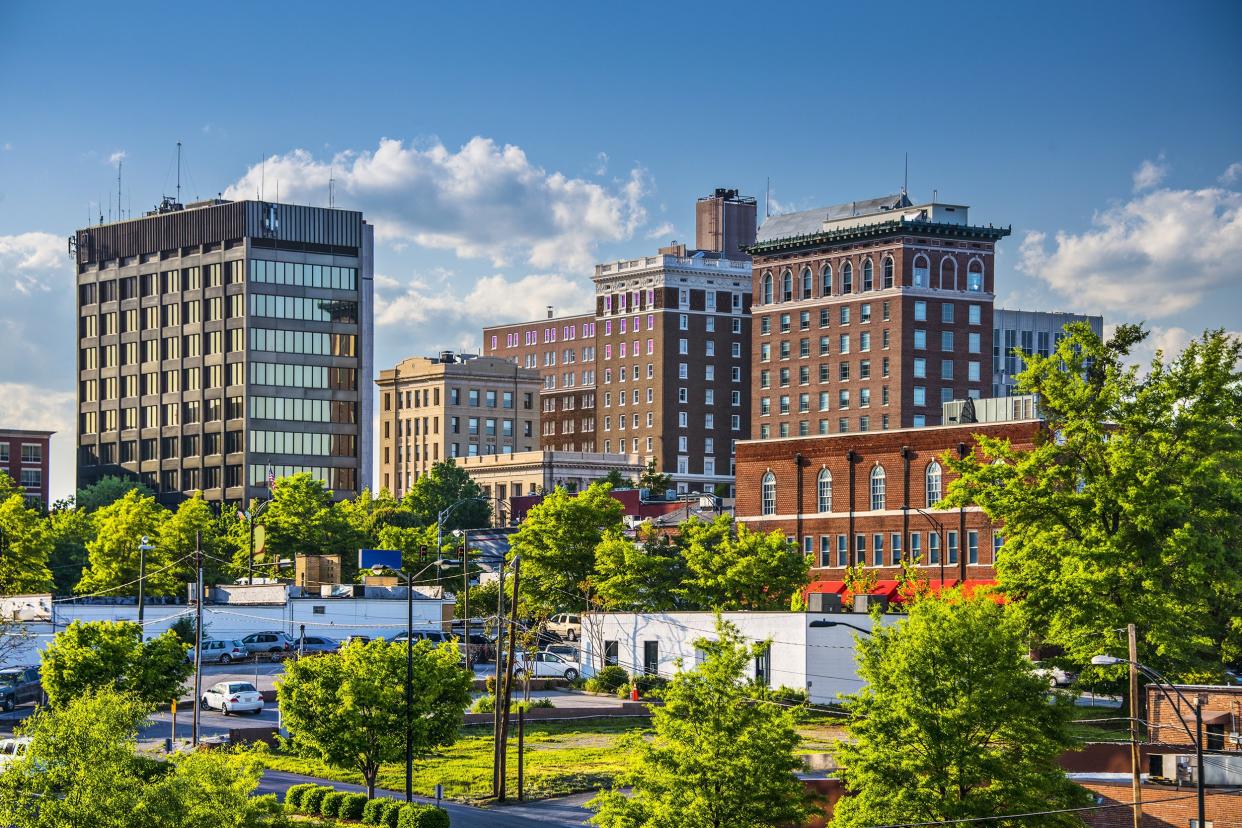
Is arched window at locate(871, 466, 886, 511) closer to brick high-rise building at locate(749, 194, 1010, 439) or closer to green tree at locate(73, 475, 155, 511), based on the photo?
brick high-rise building at locate(749, 194, 1010, 439)

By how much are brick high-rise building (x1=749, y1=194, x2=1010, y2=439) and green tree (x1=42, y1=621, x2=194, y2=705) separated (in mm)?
98289

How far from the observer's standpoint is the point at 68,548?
144 m

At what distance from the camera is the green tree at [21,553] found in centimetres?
12125

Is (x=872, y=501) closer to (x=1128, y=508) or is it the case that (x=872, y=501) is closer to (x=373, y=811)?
(x=1128, y=508)

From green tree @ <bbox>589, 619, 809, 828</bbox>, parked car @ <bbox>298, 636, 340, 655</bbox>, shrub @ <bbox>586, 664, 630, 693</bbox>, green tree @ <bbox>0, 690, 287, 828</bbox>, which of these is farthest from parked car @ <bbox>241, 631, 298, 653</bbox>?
green tree @ <bbox>589, 619, 809, 828</bbox>

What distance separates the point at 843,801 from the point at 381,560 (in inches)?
3179

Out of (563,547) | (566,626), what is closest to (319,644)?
(566,626)

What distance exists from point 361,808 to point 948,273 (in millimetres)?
115845

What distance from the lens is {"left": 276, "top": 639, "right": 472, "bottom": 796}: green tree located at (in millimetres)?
64375

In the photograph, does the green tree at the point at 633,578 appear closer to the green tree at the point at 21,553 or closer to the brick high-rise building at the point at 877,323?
the green tree at the point at 21,553

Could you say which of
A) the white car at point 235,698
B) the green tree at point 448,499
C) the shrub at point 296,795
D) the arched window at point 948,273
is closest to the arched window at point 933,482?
the white car at point 235,698


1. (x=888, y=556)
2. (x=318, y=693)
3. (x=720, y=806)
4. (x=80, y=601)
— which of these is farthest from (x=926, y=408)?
(x=720, y=806)

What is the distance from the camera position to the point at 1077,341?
3027 inches

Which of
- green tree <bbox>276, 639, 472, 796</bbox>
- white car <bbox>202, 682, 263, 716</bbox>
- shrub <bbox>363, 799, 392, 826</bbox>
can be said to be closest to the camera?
shrub <bbox>363, 799, 392, 826</bbox>
